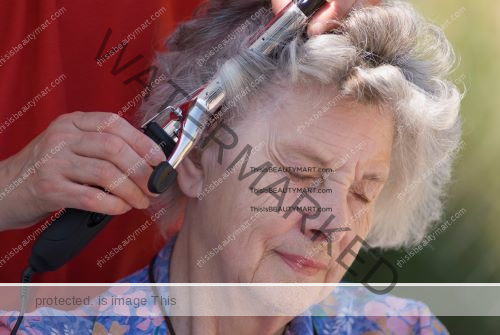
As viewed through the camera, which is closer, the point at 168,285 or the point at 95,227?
the point at 95,227

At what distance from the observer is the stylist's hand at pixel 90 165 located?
1349mm

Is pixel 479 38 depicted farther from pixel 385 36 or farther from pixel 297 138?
pixel 297 138

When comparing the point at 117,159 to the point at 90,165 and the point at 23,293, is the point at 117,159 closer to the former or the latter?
the point at 90,165

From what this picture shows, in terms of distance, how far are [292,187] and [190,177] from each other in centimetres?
23

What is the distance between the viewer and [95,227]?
1365 mm

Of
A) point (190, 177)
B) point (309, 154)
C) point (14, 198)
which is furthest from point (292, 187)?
point (14, 198)

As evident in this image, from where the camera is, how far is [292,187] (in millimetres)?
1487

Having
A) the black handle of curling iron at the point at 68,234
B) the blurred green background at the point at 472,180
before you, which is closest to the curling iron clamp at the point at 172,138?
the black handle of curling iron at the point at 68,234

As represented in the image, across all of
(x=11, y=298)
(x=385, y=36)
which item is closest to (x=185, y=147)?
(x=385, y=36)

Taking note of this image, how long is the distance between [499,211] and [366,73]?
1151mm

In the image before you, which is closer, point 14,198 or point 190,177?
point 14,198

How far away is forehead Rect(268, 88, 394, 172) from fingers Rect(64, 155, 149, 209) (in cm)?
30

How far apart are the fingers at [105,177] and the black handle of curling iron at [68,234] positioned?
0.17 feet

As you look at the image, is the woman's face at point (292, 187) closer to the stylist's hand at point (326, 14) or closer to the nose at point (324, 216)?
the nose at point (324, 216)
